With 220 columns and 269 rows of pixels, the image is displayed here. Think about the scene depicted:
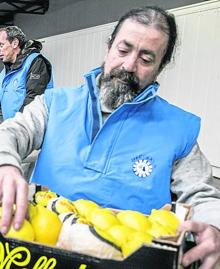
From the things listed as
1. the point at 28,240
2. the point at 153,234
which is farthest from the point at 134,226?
the point at 28,240

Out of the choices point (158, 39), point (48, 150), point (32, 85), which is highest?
point (158, 39)

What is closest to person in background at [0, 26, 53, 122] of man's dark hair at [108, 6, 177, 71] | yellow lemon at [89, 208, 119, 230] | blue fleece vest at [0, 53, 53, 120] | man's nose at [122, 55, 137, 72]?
blue fleece vest at [0, 53, 53, 120]

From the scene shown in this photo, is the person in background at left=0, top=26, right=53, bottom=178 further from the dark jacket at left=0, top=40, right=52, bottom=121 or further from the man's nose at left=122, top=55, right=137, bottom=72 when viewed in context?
the man's nose at left=122, top=55, right=137, bottom=72

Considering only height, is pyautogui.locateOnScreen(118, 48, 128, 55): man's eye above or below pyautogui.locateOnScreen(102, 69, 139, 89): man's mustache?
above

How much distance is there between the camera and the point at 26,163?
5.63 feet

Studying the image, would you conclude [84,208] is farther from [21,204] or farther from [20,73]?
[20,73]

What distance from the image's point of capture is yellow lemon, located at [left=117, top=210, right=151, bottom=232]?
0.80 m

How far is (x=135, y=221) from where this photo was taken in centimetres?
81

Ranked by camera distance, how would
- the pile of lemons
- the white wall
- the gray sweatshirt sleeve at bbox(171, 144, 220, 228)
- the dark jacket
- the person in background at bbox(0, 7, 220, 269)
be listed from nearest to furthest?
the pile of lemons < the gray sweatshirt sleeve at bbox(171, 144, 220, 228) < the person in background at bbox(0, 7, 220, 269) < the dark jacket < the white wall

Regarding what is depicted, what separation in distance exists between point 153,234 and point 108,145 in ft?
2.07

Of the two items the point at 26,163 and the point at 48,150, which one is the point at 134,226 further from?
the point at 26,163

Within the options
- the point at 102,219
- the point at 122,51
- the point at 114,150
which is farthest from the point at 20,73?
the point at 102,219

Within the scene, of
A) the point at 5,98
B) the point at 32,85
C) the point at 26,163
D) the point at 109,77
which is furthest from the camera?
the point at 5,98

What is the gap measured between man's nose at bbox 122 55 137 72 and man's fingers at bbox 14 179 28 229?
73cm
